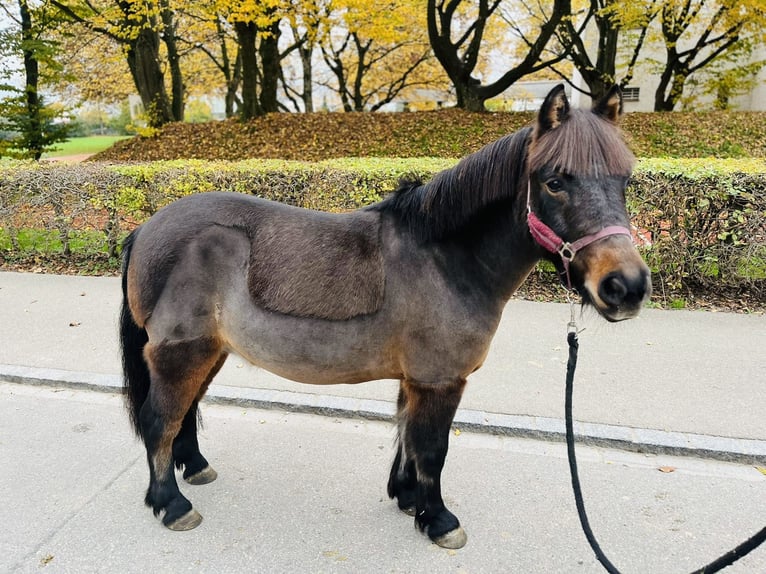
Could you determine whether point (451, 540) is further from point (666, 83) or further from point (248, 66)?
point (666, 83)

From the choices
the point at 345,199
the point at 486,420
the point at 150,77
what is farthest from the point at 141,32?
the point at 486,420

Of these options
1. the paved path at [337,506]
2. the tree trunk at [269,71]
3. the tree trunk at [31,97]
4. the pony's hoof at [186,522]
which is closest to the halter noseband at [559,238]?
the paved path at [337,506]

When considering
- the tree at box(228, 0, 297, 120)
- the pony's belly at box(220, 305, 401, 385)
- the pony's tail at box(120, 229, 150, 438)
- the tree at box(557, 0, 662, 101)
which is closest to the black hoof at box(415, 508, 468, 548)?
the pony's belly at box(220, 305, 401, 385)

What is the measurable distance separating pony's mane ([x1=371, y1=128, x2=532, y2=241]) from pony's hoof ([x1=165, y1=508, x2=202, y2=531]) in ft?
6.15

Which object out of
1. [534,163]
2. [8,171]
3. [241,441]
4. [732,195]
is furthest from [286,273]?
[8,171]

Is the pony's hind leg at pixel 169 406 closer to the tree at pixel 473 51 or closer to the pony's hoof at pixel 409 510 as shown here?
the pony's hoof at pixel 409 510

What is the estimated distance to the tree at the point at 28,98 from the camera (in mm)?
13102

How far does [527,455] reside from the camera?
3.46 meters

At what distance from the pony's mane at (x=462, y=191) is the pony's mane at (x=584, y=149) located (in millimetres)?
165

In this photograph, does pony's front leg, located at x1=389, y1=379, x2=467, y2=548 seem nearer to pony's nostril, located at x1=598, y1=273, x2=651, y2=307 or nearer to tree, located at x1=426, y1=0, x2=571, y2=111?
pony's nostril, located at x1=598, y1=273, x2=651, y2=307

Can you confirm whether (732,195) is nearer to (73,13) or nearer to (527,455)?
(527,455)

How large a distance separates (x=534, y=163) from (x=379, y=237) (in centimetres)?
80

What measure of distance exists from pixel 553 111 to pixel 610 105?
12.3 inches

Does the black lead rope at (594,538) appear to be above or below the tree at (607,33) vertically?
below
